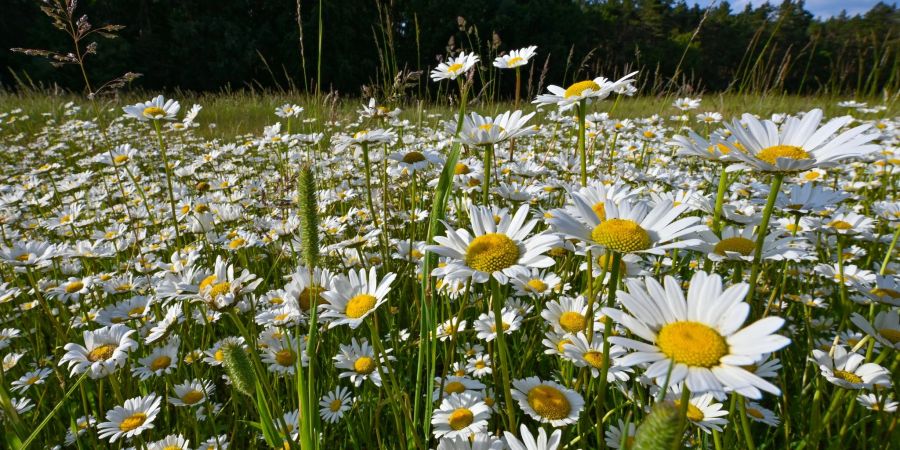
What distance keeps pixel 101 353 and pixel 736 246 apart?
6.10 ft

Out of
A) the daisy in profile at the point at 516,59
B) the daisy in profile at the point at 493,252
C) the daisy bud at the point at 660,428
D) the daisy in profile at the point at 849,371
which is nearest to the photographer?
the daisy bud at the point at 660,428

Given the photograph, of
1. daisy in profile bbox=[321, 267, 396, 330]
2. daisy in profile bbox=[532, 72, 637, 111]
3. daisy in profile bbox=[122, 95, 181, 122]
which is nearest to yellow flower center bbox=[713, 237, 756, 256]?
daisy in profile bbox=[532, 72, 637, 111]

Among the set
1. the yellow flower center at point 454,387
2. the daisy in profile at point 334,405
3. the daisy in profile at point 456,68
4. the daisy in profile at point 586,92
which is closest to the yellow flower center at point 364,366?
the daisy in profile at point 334,405

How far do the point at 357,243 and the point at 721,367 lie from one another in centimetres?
139

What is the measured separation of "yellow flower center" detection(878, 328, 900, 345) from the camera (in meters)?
1.16

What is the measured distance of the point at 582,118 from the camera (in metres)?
1.22

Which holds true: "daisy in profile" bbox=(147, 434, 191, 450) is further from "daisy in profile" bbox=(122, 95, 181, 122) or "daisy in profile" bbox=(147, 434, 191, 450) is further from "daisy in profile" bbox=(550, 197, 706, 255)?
"daisy in profile" bbox=(122, 95, 181, 122)

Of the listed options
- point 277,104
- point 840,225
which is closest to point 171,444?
point 840,225

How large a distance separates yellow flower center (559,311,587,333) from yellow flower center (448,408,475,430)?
0.44 m

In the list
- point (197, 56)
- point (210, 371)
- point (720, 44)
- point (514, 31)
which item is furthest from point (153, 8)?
point (720, 44)

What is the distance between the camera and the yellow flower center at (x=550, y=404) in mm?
1061

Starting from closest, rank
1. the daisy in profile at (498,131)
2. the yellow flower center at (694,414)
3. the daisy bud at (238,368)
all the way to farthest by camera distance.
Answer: the daisy bud at (238,368)
the yellow flower center at (694,414)
the daisy in profile at (498,131)

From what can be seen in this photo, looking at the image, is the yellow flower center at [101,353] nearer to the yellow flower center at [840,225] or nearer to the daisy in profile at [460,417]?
the daisy in profile at [460,417]

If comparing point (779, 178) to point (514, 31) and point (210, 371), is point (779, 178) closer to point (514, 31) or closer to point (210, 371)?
point (210, 371)
